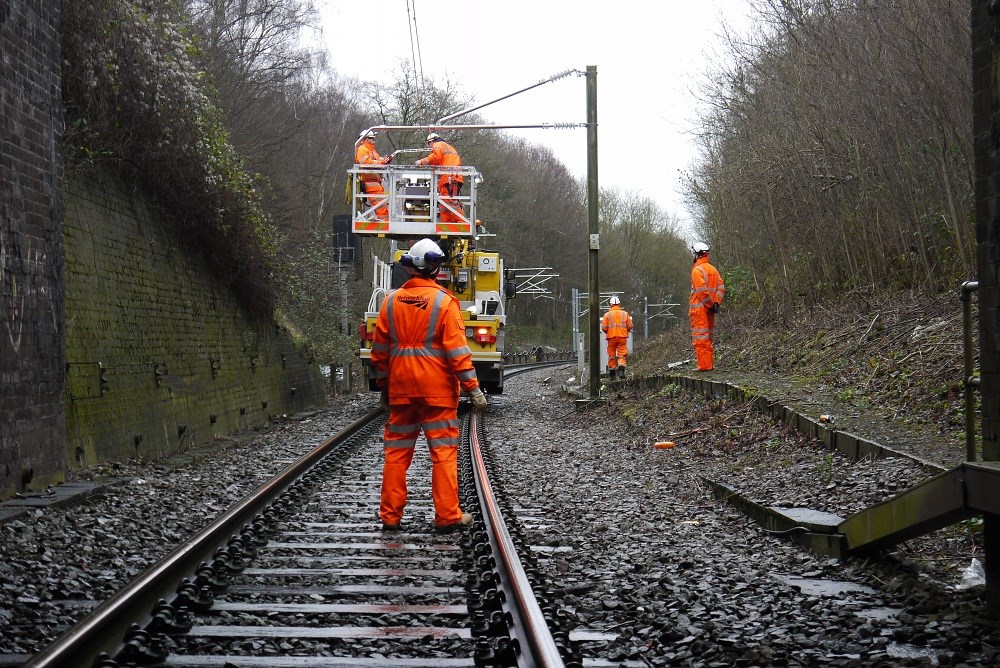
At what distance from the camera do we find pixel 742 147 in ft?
64.3

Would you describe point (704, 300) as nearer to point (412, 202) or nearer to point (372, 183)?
point (412, 202)

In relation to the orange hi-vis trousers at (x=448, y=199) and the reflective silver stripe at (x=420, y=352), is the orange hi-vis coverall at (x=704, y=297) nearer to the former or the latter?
the orange hi-vis trousers at (x=448, y=199)

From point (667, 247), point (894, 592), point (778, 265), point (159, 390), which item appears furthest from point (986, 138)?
point (667, 247)

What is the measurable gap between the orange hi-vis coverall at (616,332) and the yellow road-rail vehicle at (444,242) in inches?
120

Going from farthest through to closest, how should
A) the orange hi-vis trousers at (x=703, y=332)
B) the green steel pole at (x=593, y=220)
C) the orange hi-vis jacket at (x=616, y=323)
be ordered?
1. the orange hi-vis jacket at (x=616, y=323)
2. the green steel pole at (x=593, y=220)
3. the orange hi-vis trousers at (x=703, y=332)

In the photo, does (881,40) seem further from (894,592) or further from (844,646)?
(844,646)

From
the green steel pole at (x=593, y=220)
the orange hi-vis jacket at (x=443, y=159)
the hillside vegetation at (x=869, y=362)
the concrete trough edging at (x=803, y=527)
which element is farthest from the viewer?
the green steel pole at (x=593, y=220)

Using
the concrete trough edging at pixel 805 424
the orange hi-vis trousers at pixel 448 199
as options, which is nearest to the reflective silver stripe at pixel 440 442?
the concrete trough edging at pixel 805 424

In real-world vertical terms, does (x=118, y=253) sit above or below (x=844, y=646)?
above

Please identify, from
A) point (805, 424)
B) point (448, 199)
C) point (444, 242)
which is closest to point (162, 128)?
point (448, 199)

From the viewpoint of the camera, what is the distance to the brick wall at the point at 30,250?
8.34 m

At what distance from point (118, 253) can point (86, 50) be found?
7.36ft

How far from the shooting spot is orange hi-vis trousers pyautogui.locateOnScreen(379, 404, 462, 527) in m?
7.18

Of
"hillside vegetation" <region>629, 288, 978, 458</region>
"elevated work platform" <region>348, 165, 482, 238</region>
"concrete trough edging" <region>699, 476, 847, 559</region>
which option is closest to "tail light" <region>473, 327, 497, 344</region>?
"elevated work platform" <region>348, 165, 482, 238</region>
